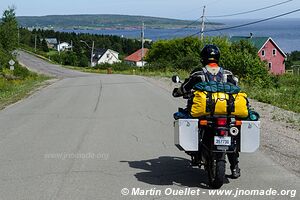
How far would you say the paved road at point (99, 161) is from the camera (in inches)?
248

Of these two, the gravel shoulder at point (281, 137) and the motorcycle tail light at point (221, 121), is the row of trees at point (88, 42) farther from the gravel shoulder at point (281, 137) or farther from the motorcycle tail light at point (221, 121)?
the motorcycle tail light at point (221, 121)

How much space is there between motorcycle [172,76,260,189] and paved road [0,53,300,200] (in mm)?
358

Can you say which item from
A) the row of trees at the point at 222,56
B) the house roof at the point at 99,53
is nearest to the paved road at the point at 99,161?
the row of trees at the point at 222,56

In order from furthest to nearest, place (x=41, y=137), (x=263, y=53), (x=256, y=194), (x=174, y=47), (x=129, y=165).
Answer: (x=263, y=53), (x=174, y=47), (x=41, y=137), (x=129, y=165), (x=256, y=194)

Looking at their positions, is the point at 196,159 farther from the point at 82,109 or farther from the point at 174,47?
the point at 174,47

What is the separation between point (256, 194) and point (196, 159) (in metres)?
1.10

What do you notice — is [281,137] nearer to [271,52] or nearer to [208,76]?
[208,76]

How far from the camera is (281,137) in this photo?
10180mm

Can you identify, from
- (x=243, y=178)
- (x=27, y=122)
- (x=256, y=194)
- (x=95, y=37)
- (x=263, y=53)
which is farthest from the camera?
(x=95, y=37)

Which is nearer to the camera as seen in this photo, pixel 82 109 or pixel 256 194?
pixel 256 194

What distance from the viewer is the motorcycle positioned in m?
5.97

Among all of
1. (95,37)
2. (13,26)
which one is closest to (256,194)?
(13,26)

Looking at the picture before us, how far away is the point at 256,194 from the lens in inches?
234

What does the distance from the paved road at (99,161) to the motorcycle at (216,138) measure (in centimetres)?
36
